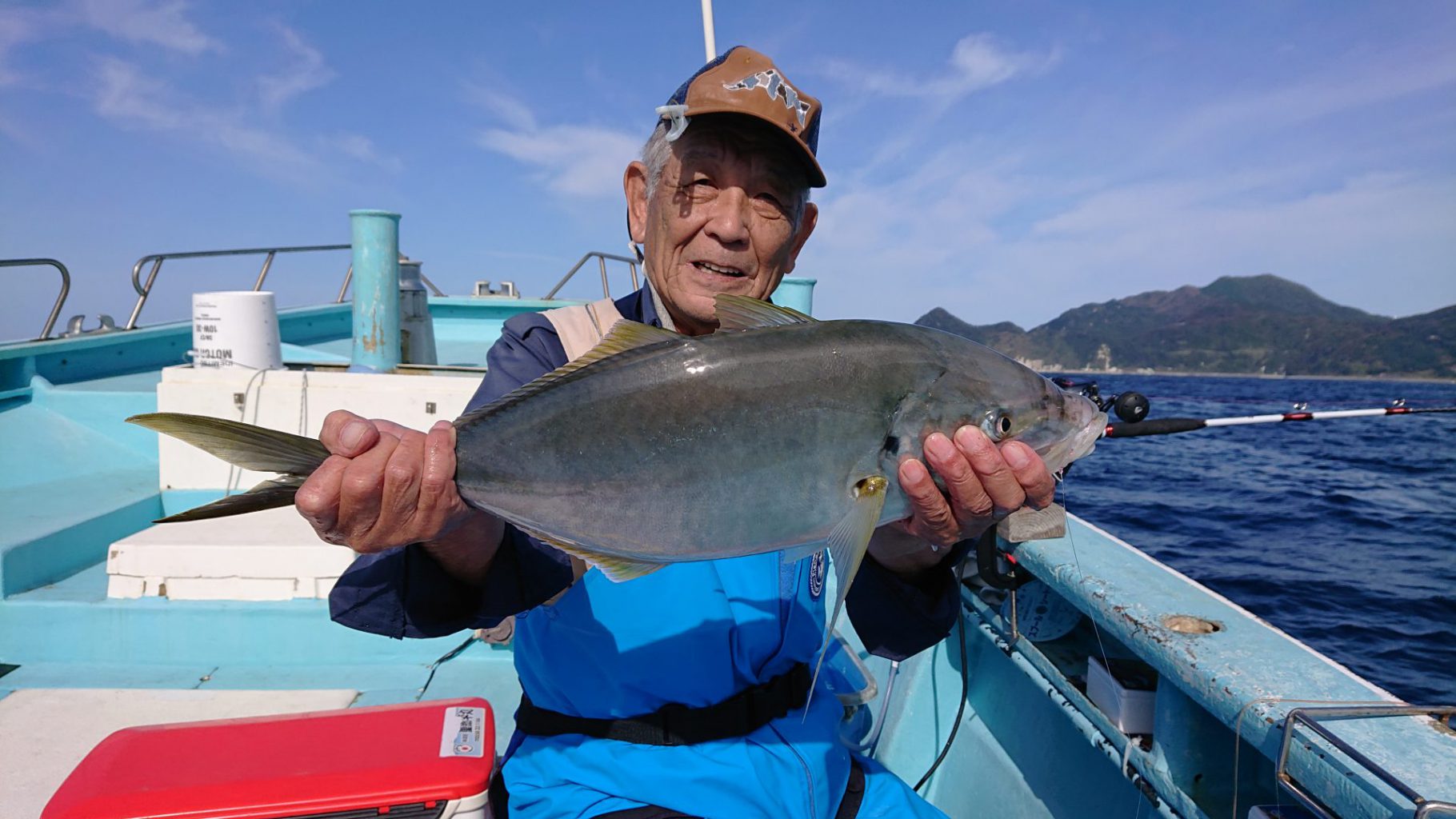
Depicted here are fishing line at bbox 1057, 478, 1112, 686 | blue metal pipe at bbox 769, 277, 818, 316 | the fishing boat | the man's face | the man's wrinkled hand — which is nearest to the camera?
the man's wrinkled hand

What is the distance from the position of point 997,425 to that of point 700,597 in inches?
40.8

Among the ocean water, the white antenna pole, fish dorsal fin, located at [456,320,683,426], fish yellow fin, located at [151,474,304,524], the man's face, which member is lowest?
the ocean water

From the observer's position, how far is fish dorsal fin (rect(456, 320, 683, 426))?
1.81 metres

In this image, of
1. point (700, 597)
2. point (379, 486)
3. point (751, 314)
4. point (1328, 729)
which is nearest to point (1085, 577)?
point (1328, 729)

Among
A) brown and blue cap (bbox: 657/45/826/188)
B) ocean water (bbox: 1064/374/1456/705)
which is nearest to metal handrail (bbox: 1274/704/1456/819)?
brown and blue cap (bbox: 657/45/826/188)

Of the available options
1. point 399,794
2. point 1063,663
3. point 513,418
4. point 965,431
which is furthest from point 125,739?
point 1063,663

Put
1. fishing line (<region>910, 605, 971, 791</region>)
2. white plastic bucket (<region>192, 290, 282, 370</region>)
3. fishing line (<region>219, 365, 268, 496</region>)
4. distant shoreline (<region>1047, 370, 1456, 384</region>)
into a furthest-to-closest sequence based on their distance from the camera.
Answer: distant shoreline (<region>1047, 370, 1456, 384</region>) → white plastic bucket (<region>192, 290, 282, 370</region>) → fishing line (<region>219, 365, 268, 496</region>) → fishing line (<region>910, 605, 971, 791</region>)

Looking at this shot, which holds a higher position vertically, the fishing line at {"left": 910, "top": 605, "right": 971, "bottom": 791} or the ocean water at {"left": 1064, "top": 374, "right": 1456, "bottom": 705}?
the fishing line at {"left": 910, "top": 605, "right": 971, "bottom": 791}

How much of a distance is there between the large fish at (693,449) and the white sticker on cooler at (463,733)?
0.75 meters

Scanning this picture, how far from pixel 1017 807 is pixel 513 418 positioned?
3178 mm

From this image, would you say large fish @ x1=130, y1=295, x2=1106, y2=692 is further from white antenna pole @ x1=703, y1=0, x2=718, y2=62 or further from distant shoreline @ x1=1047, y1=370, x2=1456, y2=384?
distant shoreline @ x1=1047, y1=370, x2=1456, y2=384

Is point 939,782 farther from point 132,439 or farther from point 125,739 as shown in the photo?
point 132,439

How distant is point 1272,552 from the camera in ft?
43.0

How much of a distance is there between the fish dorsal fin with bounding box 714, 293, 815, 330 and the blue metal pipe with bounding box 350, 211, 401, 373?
5.93m
